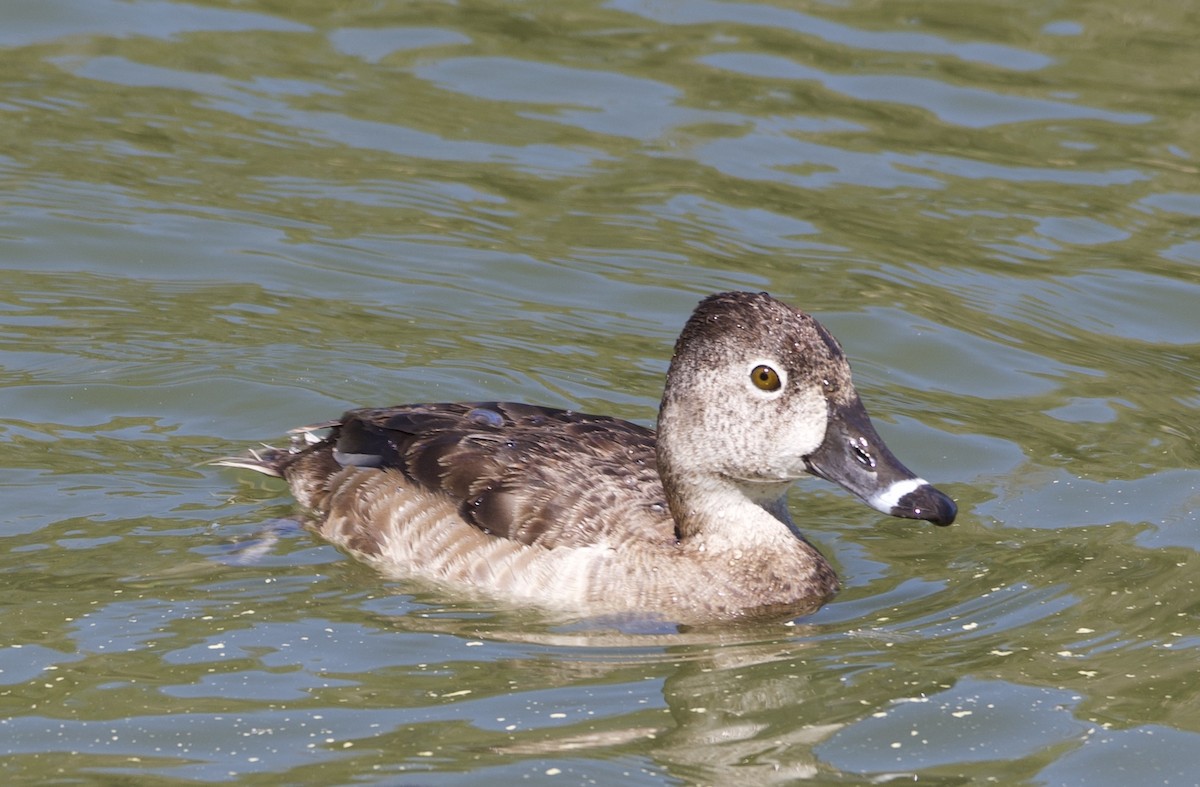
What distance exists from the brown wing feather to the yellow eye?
89 cm

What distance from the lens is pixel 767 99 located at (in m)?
13.6

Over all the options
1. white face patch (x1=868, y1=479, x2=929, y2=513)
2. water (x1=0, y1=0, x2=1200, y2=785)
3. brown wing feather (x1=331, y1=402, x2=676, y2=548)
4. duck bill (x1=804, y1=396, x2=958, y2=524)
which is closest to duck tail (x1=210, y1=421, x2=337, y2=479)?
water (x1=0, y1=0, x2=1200, y2=785)

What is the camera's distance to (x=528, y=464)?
8.20 meters

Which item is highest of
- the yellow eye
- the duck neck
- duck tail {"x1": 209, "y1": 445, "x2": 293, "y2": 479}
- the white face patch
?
the yellow eye

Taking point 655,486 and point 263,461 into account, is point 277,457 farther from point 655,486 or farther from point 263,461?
point 655,486

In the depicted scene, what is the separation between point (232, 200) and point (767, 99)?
13.3ft

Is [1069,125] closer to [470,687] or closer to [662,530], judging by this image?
[662,530]

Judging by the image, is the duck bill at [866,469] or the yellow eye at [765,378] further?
the yellow eye at [765,378]

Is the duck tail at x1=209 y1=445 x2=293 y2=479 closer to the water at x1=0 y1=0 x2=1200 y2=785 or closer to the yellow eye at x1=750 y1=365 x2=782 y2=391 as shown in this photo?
the water at x1=0 y1=0 x2=1200 y2=785

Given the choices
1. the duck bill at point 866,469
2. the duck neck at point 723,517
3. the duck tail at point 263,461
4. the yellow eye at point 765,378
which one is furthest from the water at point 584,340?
the yellow eye at point 765,378

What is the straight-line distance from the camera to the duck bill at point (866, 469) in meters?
7.39

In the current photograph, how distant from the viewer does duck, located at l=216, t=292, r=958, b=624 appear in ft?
24.8

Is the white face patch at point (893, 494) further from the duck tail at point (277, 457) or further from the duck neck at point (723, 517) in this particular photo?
the duck tail at point (277, 457)

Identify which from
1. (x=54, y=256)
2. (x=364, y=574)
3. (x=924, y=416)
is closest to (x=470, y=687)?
(x=364, y=574)
